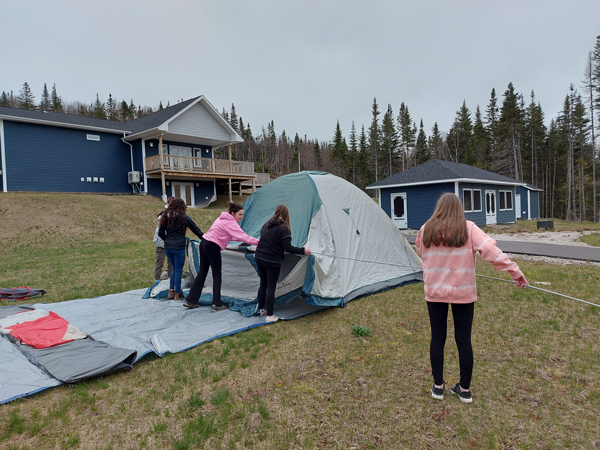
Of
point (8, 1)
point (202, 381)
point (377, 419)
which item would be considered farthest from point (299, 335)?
point (8, 1)

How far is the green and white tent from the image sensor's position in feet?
16.4

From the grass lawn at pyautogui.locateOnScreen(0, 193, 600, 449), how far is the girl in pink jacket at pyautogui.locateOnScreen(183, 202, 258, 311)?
123cm

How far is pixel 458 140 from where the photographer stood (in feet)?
149

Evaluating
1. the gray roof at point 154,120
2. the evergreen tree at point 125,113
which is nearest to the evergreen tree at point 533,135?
the gray roof at point 154,120

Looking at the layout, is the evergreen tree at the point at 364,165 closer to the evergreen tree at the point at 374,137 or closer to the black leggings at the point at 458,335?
the evergreen tree at the point at 374,137

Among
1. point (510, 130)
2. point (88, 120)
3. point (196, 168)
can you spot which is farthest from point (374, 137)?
point (88, 120)

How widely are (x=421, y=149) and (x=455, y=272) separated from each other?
47.9m

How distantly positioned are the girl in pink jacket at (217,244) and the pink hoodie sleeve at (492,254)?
3189 millimetres

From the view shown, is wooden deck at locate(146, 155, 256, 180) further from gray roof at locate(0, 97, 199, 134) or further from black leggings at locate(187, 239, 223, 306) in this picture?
black leggings at locate(187, 239, 223, 306)

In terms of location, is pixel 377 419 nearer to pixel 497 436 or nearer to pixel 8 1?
pixel 497 436

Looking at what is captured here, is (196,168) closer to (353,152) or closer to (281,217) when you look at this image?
(281,217)

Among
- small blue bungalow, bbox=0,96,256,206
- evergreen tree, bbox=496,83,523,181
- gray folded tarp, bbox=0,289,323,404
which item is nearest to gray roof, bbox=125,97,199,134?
small blue bungalow, bbox=0,96,256,206

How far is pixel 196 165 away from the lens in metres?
21.4

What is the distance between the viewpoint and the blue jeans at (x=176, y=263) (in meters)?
5.52
